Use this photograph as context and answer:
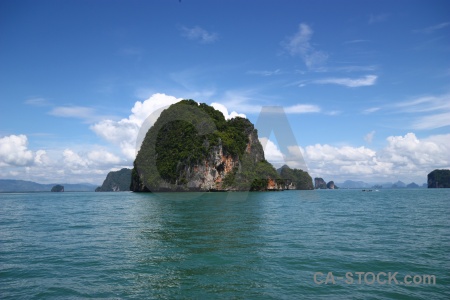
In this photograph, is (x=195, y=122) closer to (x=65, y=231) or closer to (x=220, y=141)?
(x=220, y=141)

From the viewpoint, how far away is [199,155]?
4323 inches

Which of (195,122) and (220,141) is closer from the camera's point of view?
(220,141)

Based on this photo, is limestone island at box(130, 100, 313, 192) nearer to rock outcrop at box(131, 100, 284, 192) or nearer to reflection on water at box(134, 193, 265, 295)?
rock outcrop at box(131, 100, 284, 192)

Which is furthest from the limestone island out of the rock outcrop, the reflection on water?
the reflection on water

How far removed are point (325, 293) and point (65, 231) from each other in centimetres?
2081

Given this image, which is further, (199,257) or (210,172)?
(210,172)

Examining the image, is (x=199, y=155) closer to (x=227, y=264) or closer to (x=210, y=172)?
(x=210, y=172)

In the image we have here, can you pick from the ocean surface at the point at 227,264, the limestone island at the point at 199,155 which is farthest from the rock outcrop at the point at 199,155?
the ocean surface at the point at 227,264

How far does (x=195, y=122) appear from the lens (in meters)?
123

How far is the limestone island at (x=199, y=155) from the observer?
363ft

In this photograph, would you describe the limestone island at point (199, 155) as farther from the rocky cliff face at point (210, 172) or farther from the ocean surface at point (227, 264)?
the ocean surface at point (227, 264)

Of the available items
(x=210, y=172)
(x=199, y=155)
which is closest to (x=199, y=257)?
(x=199, y=155)

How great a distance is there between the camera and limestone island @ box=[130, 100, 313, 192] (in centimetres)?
11062

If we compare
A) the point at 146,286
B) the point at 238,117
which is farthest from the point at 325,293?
the point at 238,117
